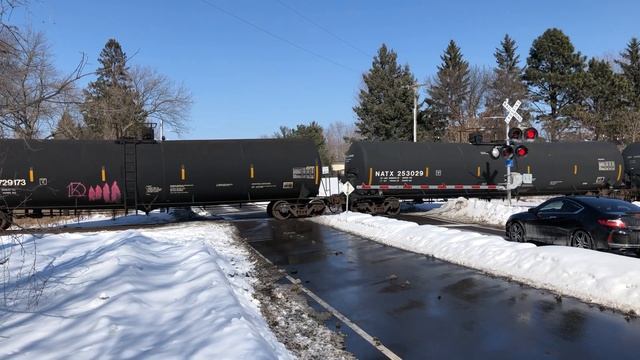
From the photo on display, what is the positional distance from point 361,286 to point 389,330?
2910 mm

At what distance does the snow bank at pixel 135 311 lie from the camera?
221 inches

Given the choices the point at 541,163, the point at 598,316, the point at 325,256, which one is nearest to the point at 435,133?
the point at 541,163

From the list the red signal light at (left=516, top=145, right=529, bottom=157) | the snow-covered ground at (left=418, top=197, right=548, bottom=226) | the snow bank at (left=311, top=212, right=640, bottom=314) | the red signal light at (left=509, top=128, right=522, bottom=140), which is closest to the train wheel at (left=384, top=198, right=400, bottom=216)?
the snow-covered ground at (left=418, top=197, right=548, bottom=226)

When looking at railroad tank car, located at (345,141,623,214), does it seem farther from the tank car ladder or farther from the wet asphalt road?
the wet asphalt road

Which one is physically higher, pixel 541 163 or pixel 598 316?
pixel 541 163

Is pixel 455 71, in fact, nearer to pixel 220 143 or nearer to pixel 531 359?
pixel 220 143

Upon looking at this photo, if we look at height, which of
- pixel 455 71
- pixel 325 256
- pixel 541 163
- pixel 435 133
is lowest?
pixel 325 256

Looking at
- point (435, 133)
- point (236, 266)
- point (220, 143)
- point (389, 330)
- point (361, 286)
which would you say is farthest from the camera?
point (435, 133)

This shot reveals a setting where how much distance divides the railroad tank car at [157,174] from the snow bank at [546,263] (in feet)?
33.2

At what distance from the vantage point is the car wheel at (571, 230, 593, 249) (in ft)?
40.1

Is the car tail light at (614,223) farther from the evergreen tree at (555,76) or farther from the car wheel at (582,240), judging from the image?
the evergreen tree at (555,76)

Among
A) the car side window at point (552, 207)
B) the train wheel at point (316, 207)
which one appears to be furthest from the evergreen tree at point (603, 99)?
the car side window at point (552, 207)

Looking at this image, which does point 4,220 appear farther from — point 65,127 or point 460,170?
point 460,170

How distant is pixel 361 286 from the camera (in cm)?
1001
